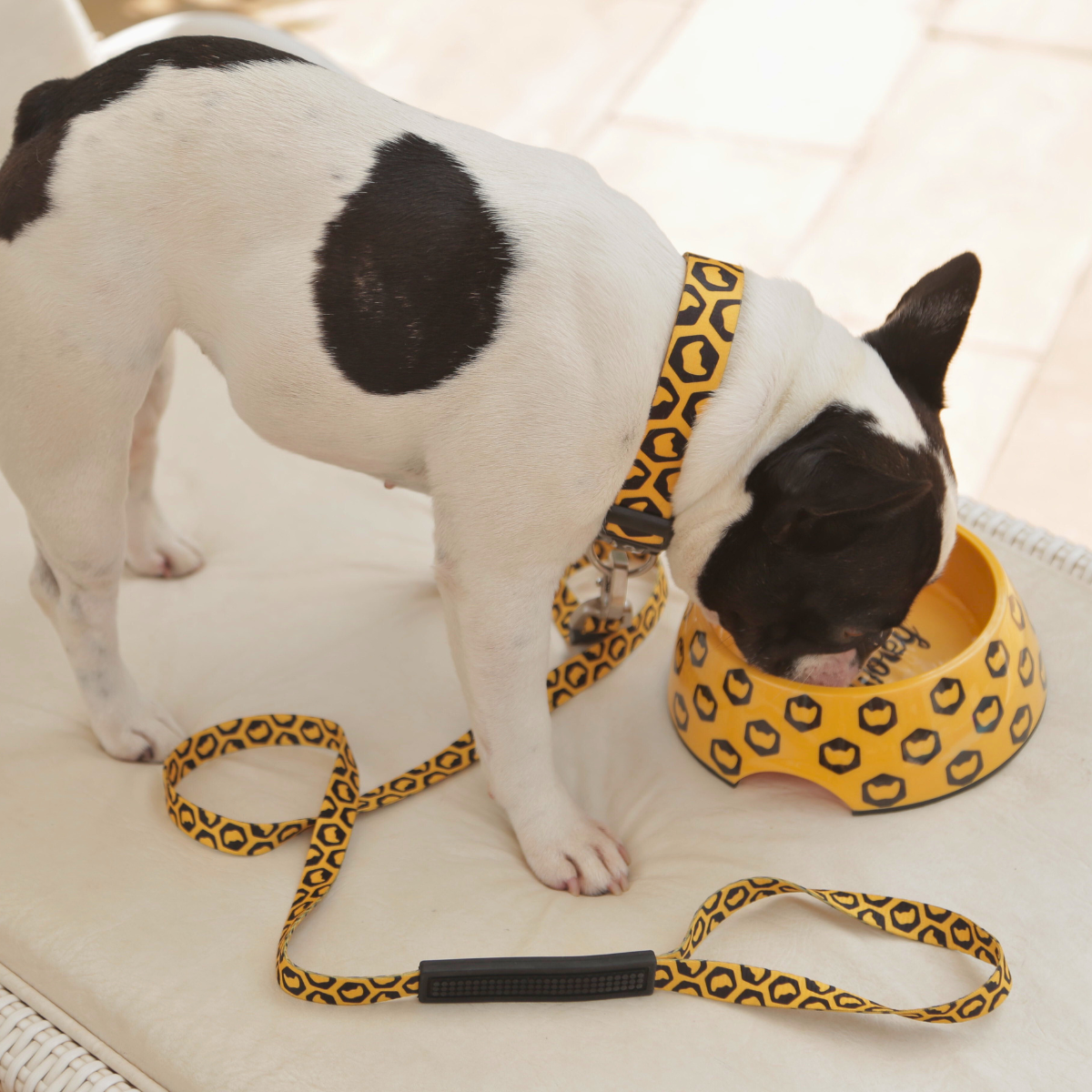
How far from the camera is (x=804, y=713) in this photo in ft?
6.35

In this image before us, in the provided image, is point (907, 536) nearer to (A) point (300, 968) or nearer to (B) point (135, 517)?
(A) point (300, 968)

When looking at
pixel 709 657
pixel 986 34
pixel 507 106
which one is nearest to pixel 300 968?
pixel 709 657

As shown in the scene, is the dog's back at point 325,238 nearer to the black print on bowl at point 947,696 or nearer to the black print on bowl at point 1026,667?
the black print on bowl at point 947,696

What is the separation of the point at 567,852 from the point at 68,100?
54.5 inches

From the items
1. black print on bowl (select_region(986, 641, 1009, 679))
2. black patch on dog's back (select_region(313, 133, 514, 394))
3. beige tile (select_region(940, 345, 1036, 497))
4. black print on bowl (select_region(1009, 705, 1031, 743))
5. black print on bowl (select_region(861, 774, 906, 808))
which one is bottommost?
beige tile (select_region(940, 345, 1036, 497))

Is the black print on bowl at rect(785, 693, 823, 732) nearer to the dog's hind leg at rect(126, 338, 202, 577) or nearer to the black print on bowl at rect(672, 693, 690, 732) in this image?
the black print on bowl at rect(672, 693, 690, 732)

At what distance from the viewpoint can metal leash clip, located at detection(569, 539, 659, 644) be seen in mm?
2176

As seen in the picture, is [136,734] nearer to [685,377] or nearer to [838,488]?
[685,377]

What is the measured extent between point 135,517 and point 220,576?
22 cm

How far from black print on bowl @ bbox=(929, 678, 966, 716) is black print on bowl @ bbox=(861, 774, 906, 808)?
0.14 metres

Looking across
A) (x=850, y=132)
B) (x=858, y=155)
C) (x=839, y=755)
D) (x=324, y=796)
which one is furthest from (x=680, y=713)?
(x=850, y=132)

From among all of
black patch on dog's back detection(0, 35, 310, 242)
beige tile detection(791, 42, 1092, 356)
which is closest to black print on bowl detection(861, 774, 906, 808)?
black patch on dog's back detection(0, 35, 310, 242)

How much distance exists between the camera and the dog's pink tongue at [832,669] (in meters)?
1.92

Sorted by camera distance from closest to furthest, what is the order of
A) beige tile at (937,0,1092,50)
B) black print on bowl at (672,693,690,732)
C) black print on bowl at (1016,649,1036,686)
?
1. black print on bowl at (1016,649,1036,686)
2. black print on bowl at (672,693,690,732)
3. beige tile at (937,0,1092,50)
